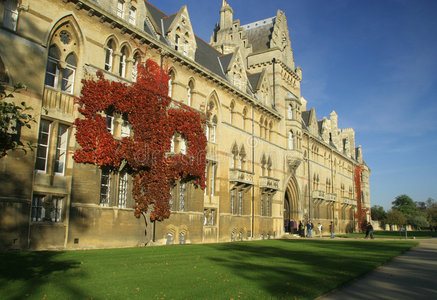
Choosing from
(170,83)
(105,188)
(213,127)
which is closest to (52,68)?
(105,188)

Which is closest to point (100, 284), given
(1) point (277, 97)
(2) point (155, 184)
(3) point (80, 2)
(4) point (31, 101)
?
(4) point (31, 101)

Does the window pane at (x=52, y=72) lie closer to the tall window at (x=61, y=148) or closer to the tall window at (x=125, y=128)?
the tall window at (x=61, y=148)

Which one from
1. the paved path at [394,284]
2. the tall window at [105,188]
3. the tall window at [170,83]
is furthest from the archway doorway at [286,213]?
the paved path at [394,284]

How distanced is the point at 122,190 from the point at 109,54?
7710 mm

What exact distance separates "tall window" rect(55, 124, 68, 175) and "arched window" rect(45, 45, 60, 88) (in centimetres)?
212

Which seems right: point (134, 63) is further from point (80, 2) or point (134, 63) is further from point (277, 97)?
point (277, 97)

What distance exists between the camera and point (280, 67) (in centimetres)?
4166

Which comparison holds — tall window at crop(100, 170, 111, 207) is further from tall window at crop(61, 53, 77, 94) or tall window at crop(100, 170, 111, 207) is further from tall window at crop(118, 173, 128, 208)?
tall window at crop(61, 53, 77, 94)

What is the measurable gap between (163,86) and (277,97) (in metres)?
20.2

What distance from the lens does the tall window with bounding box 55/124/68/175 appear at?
1766cm

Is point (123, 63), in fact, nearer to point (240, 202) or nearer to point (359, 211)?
point (240, 202)

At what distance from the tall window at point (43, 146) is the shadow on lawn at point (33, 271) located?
15.4 feet

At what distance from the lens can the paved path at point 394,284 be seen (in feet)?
31.0

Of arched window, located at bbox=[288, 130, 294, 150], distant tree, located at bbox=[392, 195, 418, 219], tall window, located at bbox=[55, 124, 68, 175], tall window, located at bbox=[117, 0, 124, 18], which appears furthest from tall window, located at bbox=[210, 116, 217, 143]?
distant tree, located at bbox=[392, 195, 418, 219]
